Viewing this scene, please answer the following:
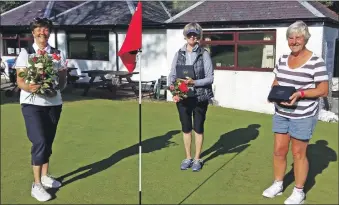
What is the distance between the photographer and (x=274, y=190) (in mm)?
4730

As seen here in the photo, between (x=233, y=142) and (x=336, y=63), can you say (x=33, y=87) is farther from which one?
(x=336, y=63)

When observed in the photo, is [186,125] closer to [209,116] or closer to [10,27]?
[209,116]

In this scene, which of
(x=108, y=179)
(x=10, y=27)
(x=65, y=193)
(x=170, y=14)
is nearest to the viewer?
(x=65, y=193)

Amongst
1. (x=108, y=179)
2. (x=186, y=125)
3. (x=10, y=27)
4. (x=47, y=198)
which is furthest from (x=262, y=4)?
(x=10, y=27)

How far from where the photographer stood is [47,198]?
15.0ft

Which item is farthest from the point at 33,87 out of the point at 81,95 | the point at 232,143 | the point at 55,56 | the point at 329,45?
the point at 81,95

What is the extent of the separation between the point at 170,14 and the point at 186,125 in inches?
517

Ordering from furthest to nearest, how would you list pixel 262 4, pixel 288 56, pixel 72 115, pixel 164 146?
pixel 262 4
pixel 72 115
pixel 164 146
pixel 288 56

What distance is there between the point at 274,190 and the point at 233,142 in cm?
277

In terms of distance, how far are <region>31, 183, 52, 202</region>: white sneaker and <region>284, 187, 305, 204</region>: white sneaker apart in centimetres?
272

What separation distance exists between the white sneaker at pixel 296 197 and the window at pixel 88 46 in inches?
546

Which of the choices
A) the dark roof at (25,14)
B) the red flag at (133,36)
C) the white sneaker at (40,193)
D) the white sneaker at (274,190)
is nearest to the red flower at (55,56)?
the red flag at (133,36)

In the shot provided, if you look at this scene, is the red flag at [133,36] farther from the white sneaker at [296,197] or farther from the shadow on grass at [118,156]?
the white sneaker at [296,197]

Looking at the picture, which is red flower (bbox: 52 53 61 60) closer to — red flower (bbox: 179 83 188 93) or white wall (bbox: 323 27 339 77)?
red flower (bbox: 179 83 188 93)
